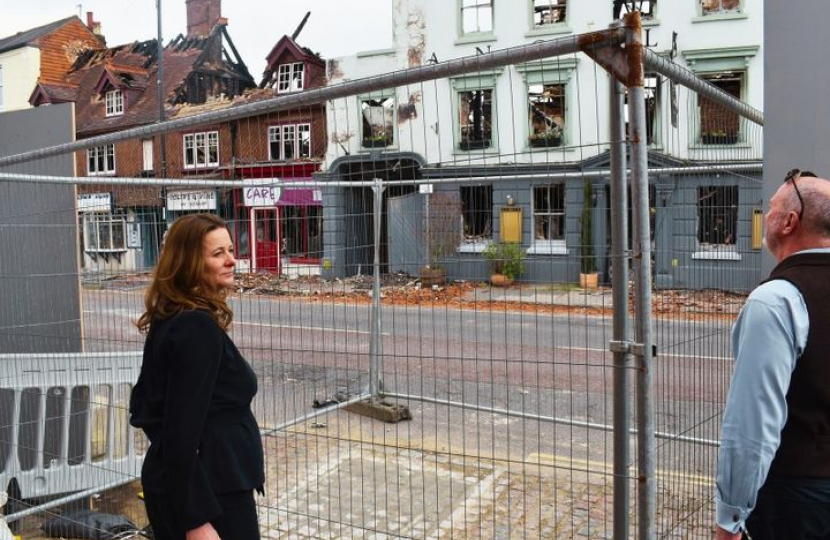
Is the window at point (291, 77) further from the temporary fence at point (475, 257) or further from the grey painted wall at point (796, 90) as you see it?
the grey painted wall at point (796, 90)

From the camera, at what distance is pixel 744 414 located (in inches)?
90.1

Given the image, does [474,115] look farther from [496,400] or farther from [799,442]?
[496,400]

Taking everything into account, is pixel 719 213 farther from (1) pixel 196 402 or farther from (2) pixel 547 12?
(2) pixel 547 12

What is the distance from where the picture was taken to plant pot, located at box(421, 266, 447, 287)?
3406mm

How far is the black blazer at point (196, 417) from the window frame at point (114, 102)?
37571mm

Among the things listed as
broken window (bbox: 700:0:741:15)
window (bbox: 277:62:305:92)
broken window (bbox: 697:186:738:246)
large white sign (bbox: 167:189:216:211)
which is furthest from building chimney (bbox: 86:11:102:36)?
broken window (bbox: 697:186:738:246)

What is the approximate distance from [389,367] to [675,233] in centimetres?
654

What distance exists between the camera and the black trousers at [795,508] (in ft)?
7.63

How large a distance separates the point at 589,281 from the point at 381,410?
4.59 metres

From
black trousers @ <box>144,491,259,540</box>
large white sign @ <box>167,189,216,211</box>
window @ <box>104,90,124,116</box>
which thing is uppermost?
window @ <box>104,90,124,116</box>

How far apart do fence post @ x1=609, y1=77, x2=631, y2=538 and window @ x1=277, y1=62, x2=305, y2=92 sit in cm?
2969

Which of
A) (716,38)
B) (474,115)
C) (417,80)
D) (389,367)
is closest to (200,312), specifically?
(417,80)

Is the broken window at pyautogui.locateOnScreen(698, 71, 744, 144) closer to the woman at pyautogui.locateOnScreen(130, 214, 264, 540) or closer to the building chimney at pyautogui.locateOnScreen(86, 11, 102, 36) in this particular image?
the woman at pyautogui.locateOnScreen(130, 214, 264, 540)

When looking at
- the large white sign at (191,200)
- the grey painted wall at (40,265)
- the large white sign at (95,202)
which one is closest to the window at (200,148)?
the grey painted wall at (40,265)
